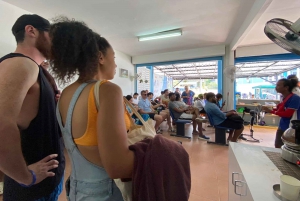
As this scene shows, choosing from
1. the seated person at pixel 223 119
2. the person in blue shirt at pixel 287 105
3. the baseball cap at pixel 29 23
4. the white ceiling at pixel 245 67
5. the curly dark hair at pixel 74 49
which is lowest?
the seated person at pixel 223 119

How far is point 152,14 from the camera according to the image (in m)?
3.05

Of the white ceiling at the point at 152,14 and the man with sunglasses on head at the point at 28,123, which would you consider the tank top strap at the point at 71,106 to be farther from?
the white ceiling at the point at 152,14

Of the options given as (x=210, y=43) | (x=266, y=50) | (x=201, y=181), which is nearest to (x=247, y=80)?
(x=266, y=50)

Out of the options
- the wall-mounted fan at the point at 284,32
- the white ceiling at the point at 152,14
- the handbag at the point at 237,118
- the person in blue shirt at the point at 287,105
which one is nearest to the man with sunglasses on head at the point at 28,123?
the wall-mounted fan at the point at 284,32

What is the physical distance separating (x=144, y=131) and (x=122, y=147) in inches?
6.6

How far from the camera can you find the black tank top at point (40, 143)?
0.70 metres

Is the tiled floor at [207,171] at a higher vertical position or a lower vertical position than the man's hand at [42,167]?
lower

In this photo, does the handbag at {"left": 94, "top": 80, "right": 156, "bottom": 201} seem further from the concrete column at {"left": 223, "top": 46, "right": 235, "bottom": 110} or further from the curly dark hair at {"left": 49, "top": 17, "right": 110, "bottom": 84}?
the concrete column at {"left": 223, "top": 46, "right": 235, "bottom": 110}

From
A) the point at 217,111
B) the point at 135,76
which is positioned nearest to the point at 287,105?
the point at 217,111

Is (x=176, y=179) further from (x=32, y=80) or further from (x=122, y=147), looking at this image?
(x=32, y=80)

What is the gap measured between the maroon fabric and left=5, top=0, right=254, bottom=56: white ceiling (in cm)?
286

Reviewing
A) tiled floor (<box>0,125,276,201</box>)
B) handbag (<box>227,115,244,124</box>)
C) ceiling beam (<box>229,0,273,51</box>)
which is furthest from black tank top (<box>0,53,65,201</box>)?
handbag (<box>227,115,244,124</box>)

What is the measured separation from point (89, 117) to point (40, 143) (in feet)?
1.37

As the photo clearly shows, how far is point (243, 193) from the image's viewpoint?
2.50 feet
